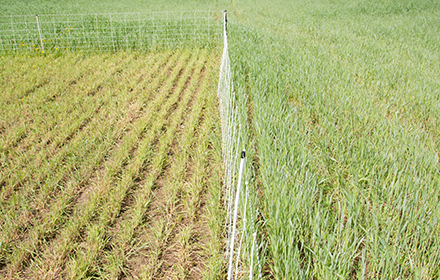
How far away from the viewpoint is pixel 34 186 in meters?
3.00

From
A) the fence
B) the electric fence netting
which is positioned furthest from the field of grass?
the fence

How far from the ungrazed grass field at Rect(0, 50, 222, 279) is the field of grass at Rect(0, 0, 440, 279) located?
0.02 metres

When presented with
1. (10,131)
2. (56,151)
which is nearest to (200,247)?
(56,151)

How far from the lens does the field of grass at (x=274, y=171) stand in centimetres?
181

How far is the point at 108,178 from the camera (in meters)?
3.07

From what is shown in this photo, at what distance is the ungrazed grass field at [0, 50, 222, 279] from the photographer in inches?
88.0

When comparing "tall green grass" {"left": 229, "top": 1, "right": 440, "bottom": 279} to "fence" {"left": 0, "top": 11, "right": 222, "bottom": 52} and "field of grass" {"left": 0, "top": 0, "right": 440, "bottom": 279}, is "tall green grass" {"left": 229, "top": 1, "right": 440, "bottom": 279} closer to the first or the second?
"field of grass" {"left": 0, "top": 0, "right": 440, "bottom": 279}

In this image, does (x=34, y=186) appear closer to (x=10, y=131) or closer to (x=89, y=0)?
(x=10, y=131)

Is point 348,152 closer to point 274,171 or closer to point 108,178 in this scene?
point 274,171

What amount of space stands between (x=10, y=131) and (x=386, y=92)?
17.2ft

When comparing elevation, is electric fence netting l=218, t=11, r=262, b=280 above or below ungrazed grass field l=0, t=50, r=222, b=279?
above

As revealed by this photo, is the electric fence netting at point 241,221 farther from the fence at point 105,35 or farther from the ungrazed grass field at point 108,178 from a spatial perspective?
the fence at point 105,35

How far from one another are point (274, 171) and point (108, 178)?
180 cm

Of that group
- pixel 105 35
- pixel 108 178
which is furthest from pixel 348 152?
pixel 105 35
